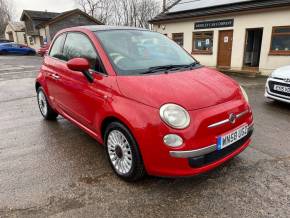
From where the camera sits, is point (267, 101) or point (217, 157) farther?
point (267, 101)

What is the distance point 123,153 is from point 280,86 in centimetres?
458

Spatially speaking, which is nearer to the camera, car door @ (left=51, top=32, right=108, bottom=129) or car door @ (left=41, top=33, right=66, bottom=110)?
car door @ (left=51, top=32, right=108, bottom=129)

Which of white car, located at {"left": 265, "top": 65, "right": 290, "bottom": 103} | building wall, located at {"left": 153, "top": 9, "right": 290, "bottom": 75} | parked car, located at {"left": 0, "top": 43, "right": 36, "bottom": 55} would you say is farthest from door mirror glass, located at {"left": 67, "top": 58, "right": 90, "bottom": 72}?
parked car, located at {"left": 0, "top": 43, "right": 36, "bottom": 55}

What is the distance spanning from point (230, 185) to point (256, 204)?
1.25 ft

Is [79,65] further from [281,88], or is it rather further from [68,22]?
[68,22]

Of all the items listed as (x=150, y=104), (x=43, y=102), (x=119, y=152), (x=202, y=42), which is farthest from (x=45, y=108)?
(x=202, y=42)

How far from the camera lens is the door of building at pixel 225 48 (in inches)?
538

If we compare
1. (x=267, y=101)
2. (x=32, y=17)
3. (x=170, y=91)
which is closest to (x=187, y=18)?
(x=267, y=101)

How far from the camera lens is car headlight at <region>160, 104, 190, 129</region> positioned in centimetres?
248

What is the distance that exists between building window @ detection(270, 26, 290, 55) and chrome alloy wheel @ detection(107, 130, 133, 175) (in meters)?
10.8

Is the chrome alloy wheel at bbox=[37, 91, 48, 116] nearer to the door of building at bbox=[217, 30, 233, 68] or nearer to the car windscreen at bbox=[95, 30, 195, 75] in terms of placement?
the car windscreen at bbox=[95, 30, 195, 75]

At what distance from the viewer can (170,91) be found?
272cm

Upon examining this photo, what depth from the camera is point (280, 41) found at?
1160 cm

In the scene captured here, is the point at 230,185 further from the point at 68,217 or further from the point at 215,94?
the point at 68,217
